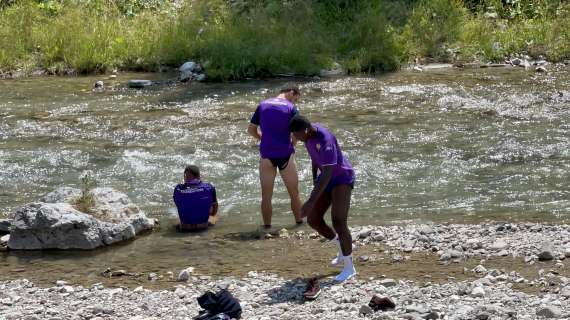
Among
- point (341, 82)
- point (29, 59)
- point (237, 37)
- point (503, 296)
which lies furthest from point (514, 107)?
point (29, 59)

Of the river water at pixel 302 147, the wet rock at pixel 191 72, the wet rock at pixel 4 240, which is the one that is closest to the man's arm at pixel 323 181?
the river water at pixel 302 147

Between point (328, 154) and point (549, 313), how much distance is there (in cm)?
257

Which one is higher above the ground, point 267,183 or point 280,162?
point 280,162

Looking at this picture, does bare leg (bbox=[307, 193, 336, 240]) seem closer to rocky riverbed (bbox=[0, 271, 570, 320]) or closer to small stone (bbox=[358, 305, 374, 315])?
rocky riverbed (bbox=[0, 271, 570, 320])

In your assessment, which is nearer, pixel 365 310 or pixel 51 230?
pixel 365 310

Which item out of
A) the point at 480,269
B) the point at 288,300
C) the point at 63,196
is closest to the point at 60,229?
the point at 63,196

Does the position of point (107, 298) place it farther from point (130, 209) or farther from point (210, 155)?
point (210, 155)

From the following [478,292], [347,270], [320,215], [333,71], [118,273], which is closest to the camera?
[478,292]

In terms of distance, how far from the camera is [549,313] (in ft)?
27.0

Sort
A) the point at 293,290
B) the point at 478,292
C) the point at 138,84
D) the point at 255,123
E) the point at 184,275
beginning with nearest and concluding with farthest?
the point at 478,292, the point at 293,290, the point at 184,275, the point at 255,123, the point at 138,84

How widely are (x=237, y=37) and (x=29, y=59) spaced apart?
5242mm

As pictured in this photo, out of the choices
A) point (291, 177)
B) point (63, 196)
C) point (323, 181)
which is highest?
point (323, 181)

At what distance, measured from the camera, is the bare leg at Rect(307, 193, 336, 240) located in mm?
9992

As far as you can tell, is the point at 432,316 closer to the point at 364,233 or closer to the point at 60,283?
the point at 364,233
